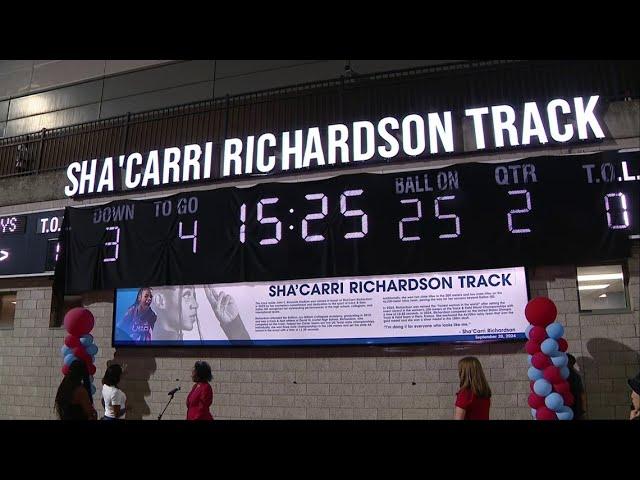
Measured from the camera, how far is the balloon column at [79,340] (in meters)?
7.76

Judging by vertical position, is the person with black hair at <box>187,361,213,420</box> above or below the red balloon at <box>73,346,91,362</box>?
below

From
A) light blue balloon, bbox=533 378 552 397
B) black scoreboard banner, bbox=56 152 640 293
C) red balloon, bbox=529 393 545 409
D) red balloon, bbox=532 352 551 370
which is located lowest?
red balloon, bbox=529 393 545 409

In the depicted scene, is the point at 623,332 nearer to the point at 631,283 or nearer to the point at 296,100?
the point at 631,283

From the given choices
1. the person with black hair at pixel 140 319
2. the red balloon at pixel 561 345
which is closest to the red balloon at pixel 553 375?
the red balloon at pixel 561 345

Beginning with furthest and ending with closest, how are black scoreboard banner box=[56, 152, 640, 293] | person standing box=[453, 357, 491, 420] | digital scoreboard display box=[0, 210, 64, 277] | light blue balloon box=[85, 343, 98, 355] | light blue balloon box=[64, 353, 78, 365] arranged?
digital scoreboard display box=[0, 210, 64, 277]
light blue balloon box=[85, 343, 98, 355]
light blue balloon box=[64, 353, 78, 365]
black scoreboard banner box=[56, 152, 640, 293]
person standing box=[453, 357, 491, 420]

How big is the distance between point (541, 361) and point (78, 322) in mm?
6904

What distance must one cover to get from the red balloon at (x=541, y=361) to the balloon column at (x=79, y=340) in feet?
22.0

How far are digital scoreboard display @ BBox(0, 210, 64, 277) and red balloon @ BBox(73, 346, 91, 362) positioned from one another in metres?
2.02

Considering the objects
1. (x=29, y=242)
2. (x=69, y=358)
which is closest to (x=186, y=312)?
(x=69, y=358)

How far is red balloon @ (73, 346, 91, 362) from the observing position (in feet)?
25.5

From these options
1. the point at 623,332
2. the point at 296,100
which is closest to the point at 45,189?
the point at 296,100

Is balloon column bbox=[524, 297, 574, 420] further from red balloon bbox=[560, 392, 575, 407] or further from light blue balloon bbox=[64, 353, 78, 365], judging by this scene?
light blue balloon bbox=[64, 353, 78, 365]

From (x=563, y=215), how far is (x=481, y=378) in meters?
2.89

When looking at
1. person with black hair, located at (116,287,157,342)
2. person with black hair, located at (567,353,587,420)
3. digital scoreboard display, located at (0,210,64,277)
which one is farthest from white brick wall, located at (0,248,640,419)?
digital scoreboard display, located at (0,210,64,277)
